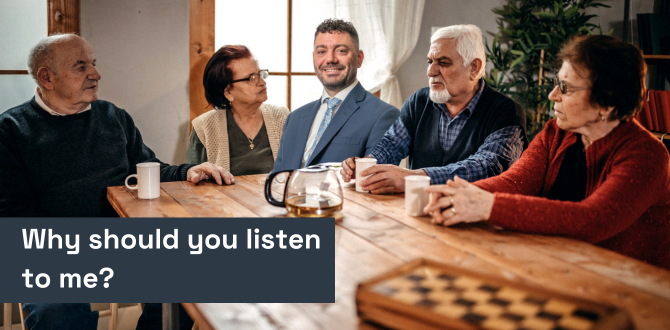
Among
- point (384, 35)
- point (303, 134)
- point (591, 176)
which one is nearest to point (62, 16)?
point (303, 134)

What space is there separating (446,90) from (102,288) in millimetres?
1443

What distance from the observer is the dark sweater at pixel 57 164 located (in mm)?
1896

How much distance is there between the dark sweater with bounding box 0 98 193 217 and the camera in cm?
190

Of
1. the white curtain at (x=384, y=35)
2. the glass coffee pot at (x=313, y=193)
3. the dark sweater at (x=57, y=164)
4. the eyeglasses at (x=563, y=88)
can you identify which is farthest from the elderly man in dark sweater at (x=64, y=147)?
the white curtain at (x=384, y=35)

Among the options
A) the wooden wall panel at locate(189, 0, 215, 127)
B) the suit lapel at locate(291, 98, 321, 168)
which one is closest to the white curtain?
the wooden wall panel at locate(189, 0, 215, 127)

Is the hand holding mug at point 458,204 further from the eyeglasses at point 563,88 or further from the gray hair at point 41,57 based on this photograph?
the gray hair at point 41,57

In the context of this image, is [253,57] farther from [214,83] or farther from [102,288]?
[102,288]

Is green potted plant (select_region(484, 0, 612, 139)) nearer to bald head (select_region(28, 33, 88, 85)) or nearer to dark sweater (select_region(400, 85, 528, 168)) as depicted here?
dark sweater (select_region(400, 85, 528, 168))

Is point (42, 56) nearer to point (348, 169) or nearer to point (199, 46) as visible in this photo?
point (199, 46)

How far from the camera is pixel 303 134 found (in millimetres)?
2504

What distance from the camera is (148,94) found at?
2.97 m

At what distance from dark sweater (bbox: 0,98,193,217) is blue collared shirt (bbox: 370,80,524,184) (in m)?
0.86

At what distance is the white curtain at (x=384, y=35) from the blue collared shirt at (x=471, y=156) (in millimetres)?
1472

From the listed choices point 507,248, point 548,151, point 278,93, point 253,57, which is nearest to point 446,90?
point 548,151
